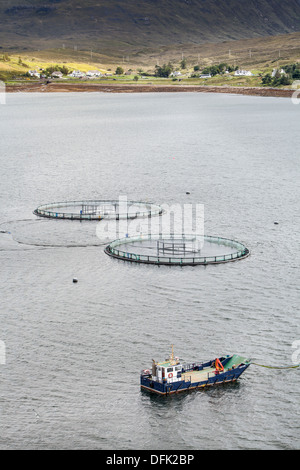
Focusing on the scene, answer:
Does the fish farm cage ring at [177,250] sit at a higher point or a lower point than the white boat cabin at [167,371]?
higher

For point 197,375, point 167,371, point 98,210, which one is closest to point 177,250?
point 98,210

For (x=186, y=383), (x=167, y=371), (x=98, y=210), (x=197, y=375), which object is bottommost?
(x=186, y=383)

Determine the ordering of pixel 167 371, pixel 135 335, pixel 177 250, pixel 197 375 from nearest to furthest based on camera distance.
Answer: pixel 167 371 < pixel 197 375 < pixel 135 335 < pixel 177 250

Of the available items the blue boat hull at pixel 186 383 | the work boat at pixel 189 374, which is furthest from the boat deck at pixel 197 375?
the blue boat hull at pixel 186 383

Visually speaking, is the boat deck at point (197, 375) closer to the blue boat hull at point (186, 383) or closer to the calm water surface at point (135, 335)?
the blue boat hull at point (186, 383)

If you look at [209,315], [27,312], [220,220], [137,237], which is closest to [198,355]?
[209,315]

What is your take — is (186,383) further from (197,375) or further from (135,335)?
(135,335)
